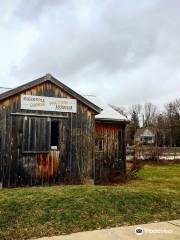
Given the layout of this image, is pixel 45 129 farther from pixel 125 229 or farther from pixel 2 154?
pixel 125 229

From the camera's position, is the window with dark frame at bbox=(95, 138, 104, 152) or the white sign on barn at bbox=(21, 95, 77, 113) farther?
the window with dark frame at bbox=(95, 138, 104, 152)

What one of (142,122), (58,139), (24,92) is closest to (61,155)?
(58,139)

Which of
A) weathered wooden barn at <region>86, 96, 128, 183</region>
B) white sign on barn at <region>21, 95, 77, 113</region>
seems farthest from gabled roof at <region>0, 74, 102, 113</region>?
weathered wooden barn at <region>86, 96, 128, 183</region>

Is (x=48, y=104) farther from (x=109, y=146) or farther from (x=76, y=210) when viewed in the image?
(x=76, y=210)

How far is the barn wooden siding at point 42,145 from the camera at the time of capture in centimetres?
1451

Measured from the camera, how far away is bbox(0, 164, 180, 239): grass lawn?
306 inches

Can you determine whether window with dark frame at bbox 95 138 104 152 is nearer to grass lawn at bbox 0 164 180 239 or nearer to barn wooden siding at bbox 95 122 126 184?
barn wooden siding at bbox 95 122 126 184

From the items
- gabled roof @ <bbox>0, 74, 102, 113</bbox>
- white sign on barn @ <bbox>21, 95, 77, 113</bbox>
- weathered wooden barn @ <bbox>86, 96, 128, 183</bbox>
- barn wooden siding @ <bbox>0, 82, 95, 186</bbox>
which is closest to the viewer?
gabled roof @ <bbox>0, 74, 102, 113</bbox>

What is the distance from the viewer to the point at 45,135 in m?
15.1

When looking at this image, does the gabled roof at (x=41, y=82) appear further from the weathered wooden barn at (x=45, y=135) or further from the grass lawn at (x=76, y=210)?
the grass lawn at (x=76, y=210)

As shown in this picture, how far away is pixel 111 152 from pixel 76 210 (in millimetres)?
9805

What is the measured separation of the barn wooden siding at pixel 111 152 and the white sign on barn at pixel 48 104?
285cm

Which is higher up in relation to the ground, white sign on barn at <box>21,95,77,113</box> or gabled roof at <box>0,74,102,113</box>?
gabled roof at <box>0,74,102,113</box>

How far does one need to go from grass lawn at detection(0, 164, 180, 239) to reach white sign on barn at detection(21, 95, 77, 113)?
5.00m
